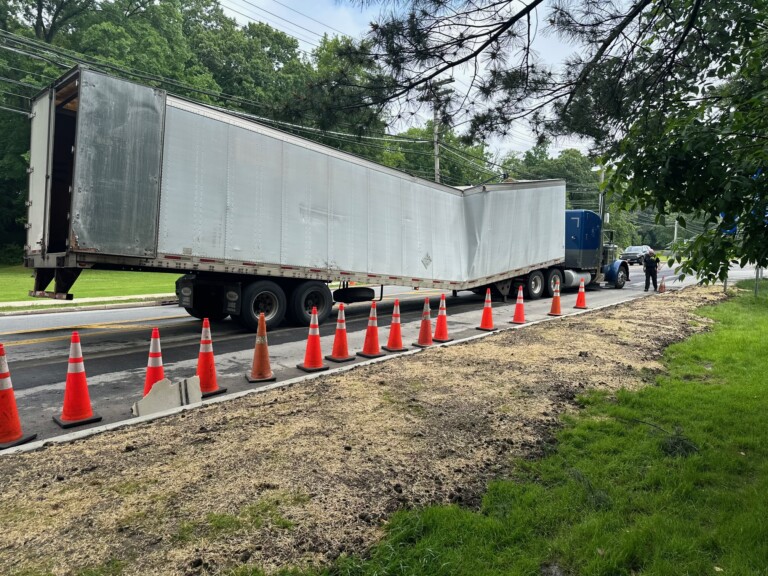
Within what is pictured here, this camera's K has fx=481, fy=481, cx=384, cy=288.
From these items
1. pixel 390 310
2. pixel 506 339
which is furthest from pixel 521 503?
pixel 390 310

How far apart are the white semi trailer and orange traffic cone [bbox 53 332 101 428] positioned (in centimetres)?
347

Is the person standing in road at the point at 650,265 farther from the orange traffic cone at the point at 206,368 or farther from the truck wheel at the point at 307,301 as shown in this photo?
the orange traffic cone at the point at 206,368

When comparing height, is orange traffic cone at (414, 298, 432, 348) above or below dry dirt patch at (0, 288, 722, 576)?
above

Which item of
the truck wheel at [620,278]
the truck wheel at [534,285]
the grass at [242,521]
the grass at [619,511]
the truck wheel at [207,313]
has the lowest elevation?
the grass at [242,521]

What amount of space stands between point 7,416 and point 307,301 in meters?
6.69

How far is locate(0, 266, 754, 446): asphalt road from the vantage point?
5.55 metres

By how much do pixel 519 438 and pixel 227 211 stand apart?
678 centimetres

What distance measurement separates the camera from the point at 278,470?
3402 millimetres

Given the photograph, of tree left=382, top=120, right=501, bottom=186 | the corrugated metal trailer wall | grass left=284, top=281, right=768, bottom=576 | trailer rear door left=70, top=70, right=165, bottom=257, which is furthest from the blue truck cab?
tree left=382, top=120, right=501, bottom=186

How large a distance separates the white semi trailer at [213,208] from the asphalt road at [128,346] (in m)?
0.86

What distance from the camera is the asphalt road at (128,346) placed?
555cm

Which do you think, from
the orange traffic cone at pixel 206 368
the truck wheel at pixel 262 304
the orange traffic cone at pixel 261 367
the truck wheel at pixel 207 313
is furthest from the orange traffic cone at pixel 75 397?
the truck wheel at pixel 207 313

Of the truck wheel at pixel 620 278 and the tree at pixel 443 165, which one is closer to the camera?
Result: the truck wheel at pixel 620 278

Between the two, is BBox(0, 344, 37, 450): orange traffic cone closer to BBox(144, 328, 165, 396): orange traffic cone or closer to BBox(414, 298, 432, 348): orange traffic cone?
BBox(144, 328, 165, 396): orange traffic cone
